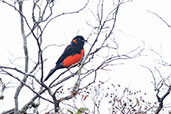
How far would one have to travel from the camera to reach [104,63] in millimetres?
6090

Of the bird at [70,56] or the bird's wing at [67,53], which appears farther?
the bird's wing at [67,53]

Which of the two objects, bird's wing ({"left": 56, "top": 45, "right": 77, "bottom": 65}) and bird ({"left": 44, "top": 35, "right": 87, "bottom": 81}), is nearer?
bird ({"left": 44, "top": 35, "right": 87, "bottom": 81})

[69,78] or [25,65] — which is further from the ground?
[25,65]

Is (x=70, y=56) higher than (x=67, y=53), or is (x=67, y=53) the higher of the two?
(x=67, y=53)

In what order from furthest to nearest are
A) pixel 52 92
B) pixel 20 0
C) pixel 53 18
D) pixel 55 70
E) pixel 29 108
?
pixel 55 70, pixel 29 108, pixel 20 0, pixel 53 18, pixel 52 92

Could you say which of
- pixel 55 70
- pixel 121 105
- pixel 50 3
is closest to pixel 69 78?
pixel 121 105

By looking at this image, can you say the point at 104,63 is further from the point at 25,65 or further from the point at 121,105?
the point at 25,65

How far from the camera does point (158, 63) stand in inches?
262

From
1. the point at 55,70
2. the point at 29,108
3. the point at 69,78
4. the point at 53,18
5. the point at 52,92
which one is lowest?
the point at 52,92

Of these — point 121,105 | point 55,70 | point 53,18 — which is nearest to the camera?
point 121,105

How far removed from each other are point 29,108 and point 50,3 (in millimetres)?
2550

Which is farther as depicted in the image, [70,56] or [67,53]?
[67,53]

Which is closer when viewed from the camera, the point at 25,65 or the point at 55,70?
the point at 25,65

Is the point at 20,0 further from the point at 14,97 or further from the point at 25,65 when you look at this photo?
the point at 14,97
